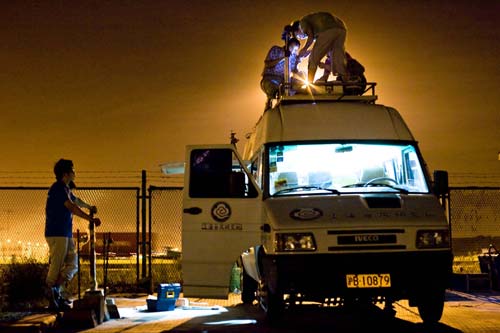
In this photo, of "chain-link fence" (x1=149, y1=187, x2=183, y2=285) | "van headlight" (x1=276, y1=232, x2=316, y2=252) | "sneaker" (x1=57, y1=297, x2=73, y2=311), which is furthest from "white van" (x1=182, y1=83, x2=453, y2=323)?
"chain-link fence" (x1=149, y1=187, x2=183, y2=285)

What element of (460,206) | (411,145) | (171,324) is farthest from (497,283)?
(171,324)

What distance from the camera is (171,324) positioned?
9.59m

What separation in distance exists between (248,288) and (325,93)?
3.69 meters

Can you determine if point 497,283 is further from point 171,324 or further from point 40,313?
point 40,313

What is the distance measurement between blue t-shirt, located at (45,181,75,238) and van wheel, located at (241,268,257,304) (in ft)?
10.5

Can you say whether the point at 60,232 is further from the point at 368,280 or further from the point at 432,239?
the point at 432,239

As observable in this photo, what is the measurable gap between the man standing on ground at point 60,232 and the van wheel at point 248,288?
10.0 ft

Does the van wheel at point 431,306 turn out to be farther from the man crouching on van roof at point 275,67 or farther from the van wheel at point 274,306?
the man crouching on van roof at point 275,67

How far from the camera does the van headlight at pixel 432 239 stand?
8016 mm

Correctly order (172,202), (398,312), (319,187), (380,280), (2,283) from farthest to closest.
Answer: (172,202) < (2,283) < (398,312) < (319,187) < (380,280)

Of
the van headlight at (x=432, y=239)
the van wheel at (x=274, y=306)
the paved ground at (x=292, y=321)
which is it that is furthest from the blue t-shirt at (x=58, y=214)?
the van headlight at (x=432, y=239)

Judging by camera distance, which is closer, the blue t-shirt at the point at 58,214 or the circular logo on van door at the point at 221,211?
the circular logo on van door at the point at 221,211

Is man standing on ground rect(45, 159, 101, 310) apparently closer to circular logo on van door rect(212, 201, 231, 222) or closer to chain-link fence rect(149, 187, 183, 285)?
circular logo on van door rect(212, 201, 231, 222)

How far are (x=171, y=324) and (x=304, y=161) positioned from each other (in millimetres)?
2873
